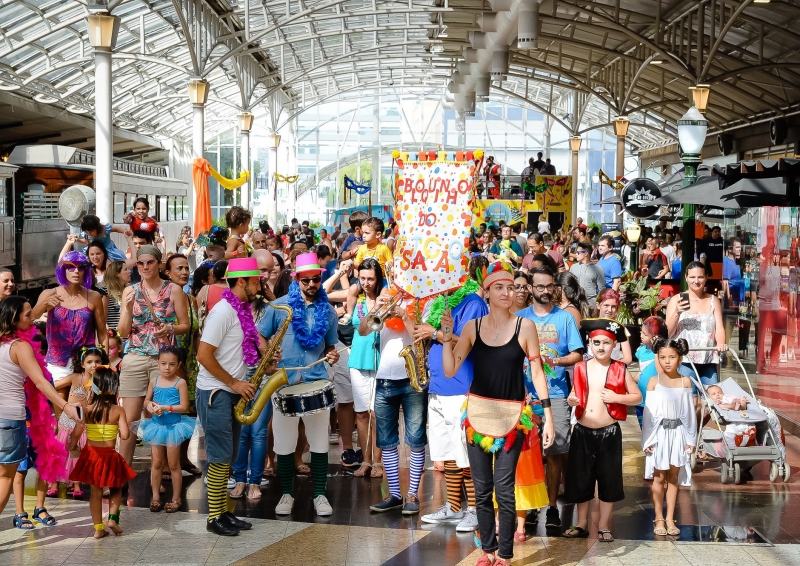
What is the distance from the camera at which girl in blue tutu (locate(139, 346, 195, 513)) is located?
23.1 ft

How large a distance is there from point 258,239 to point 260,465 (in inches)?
214

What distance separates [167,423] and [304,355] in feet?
3.51

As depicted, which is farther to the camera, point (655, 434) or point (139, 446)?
point (139, 446)

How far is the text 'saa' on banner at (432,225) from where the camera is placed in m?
6.45

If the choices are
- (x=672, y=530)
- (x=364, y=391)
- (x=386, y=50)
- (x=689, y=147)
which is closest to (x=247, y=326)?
(x=364, y=391)

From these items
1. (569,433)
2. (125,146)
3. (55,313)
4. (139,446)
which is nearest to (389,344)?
(569,433)

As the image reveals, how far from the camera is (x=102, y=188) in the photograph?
45.7ft

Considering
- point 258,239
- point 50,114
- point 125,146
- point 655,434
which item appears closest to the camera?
point 655,434

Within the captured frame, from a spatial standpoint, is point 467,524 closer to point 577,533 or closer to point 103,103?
point 577,533

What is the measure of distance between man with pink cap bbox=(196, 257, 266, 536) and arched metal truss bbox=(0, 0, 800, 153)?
1449 cm

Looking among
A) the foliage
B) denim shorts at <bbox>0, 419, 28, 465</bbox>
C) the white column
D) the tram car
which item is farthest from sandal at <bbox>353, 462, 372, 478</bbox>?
the tram car

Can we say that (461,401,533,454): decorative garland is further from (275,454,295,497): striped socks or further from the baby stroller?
the baby stroller

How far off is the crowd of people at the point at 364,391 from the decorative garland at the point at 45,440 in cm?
1

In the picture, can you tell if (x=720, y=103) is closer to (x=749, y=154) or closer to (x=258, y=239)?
(x=749, y=154)
